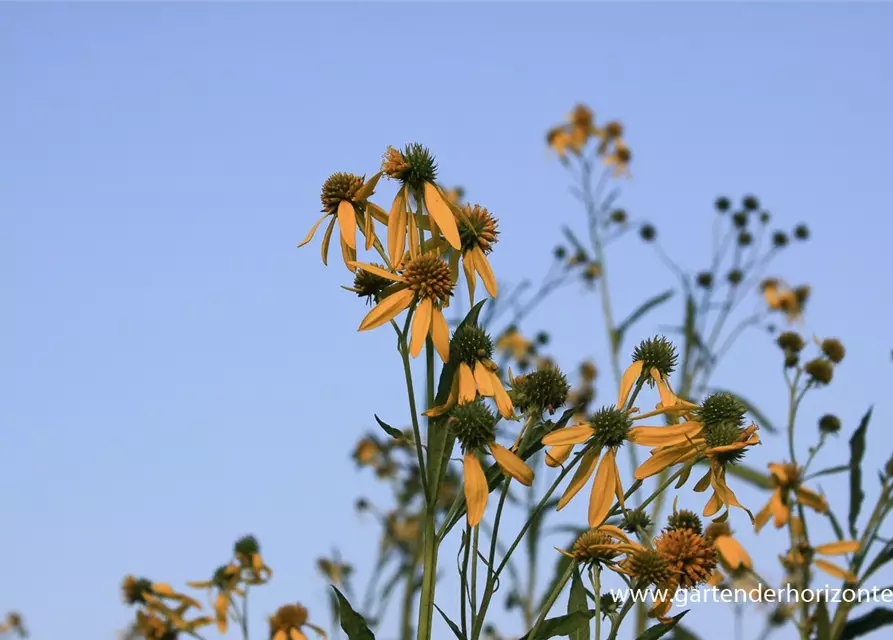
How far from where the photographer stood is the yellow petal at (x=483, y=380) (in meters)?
1.47

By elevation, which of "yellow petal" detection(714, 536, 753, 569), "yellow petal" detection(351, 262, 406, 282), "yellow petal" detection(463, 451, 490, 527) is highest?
"yellow petal" detection(351, 262, 406, 282)

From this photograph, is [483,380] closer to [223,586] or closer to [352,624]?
[352,624]

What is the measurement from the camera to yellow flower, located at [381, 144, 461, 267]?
158 cm

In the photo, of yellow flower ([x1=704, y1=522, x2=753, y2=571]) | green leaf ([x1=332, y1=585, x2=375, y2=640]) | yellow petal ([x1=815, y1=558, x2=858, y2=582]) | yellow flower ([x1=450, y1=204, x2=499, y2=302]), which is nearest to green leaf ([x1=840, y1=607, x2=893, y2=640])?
yellow petal ([x1=815, y1=558, x2=858, y2=582])

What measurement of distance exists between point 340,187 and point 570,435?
0.54 metres

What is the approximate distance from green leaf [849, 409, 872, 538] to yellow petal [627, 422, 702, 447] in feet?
5.11

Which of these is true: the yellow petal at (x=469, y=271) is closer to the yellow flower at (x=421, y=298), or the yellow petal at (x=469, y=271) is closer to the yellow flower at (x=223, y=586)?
the yellow flower at (x=421, y=298)

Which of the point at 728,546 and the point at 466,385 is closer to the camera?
the point at 466,385

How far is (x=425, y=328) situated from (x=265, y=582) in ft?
6.22

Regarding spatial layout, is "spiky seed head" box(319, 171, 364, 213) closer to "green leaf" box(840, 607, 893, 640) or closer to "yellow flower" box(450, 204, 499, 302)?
"yellow flower" box(450, 204, 499, 302)

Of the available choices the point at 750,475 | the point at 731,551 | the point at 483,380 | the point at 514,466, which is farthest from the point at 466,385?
the point at 750,475

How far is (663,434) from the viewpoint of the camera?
152cm

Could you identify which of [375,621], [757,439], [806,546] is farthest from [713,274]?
[757,439]

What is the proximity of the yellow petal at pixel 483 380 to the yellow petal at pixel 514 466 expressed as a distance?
9 cm
